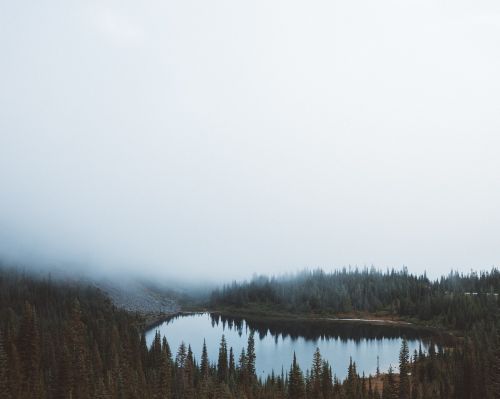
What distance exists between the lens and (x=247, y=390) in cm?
10994

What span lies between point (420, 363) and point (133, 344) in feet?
293

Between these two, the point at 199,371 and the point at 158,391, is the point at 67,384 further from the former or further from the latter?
the point at 199,371

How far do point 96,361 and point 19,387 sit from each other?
113ft

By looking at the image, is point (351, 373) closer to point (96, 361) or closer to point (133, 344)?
point (96, 361)

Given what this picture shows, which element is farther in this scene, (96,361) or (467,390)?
(96,361)

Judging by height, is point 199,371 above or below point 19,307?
below

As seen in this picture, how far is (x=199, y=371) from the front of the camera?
139250 mm

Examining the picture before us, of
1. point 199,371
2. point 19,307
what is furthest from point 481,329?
point 19,307

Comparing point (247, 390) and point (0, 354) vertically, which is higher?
point (0, 354)

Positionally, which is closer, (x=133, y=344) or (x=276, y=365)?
(x=133, y=344)

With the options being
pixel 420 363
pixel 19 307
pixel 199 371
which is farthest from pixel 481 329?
pixel 19 307

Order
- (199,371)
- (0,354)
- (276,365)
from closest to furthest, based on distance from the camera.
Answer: (0,354), (199,371), (276,365)

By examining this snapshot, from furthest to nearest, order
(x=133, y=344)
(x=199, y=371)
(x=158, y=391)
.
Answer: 1. (x=133, y=344)
2. (x=199, y=371)
3. (x=158, y=391)

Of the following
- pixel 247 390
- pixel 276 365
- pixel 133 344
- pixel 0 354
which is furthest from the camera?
pixel 276 365
